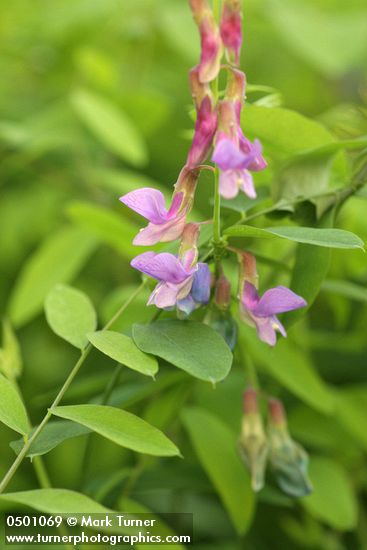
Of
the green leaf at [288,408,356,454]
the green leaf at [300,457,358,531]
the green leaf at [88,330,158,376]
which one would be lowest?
the green leaf at [300,457,358,531]

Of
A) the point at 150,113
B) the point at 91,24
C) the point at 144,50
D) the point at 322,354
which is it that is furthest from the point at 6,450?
the point at 144,50

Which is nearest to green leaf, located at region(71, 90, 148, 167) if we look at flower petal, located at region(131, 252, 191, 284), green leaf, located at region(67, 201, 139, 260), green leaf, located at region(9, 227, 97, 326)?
green leaf, located at region(9, 227, 97, 326)

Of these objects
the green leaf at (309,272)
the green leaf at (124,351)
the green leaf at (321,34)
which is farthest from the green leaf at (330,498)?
Answer: the green leaf at (321,34)

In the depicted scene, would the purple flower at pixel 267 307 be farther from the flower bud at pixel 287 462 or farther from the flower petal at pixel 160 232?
the flower bud at pixel 287 462

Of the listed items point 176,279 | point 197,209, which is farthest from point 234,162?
point 197,209

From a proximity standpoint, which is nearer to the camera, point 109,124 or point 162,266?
point 162,266

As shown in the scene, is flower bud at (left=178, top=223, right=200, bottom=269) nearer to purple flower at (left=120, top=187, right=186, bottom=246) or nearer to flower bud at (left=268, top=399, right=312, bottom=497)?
purple flower at (left=120, top=187, right=186, bottom=246)

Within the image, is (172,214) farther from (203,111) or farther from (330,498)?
(330,498)
